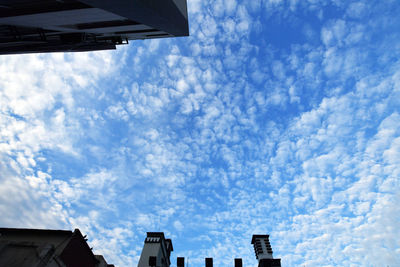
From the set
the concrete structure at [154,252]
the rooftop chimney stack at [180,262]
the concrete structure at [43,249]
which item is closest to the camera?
the concrete structure at [43,249]

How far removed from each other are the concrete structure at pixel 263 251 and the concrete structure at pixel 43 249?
18.0 metres

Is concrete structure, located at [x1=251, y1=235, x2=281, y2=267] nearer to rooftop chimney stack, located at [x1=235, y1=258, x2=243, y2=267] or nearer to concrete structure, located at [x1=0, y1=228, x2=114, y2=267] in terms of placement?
rooftop chimney stack, located at [x1=235, y1=258, x2=243, y2=267]

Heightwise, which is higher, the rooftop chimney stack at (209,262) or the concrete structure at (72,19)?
the concrete structure at (72,19)

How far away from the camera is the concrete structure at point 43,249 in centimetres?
1367

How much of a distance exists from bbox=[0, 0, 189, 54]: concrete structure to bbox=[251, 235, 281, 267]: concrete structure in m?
25.7

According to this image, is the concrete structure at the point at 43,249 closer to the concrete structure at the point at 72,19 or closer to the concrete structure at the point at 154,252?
the concrete structure at the point at 154,252

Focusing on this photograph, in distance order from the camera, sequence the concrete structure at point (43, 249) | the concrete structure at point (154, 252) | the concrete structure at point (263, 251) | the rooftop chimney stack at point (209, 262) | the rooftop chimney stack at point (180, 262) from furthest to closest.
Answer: the rooftop chimney stack at point (180, 262) < the rooftop chimney stack at point (209, 262) < the concrete structure at point (263, 251) < the concrete structure at point (154, 252) < the concrete structure at point (43, 249)

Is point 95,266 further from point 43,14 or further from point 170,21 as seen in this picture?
point 170,21

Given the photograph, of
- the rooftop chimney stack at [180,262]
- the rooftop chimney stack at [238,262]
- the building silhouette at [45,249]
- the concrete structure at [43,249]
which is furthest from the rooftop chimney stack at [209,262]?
the concrete structure at [43,249]

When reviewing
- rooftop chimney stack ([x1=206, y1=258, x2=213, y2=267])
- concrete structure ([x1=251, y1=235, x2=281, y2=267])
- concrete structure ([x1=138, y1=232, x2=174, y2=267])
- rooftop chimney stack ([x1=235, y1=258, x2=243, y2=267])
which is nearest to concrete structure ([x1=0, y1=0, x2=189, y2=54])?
concrete structure ([x1=138, y1=232, x2=174, y2=267])

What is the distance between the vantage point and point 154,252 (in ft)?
79.0

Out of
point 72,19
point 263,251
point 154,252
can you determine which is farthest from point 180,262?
point 72,19

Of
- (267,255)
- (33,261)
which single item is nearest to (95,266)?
(33,261)

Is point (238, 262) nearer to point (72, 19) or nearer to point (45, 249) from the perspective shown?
point (45, 249)
